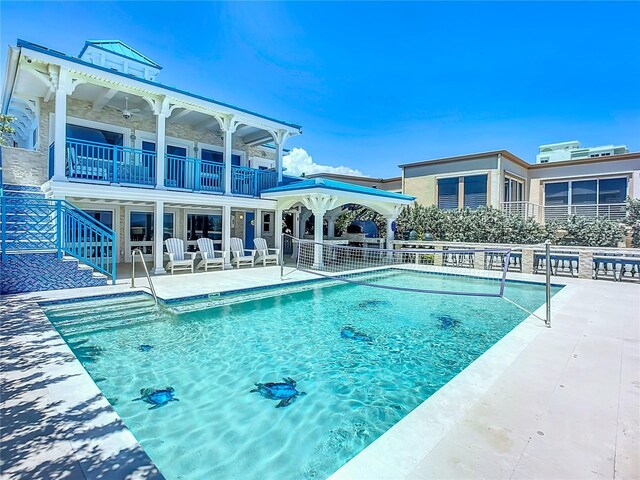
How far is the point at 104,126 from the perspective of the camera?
12.7 meters

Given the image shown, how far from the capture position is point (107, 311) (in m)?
7.40

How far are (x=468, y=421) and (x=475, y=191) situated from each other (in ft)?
61.1

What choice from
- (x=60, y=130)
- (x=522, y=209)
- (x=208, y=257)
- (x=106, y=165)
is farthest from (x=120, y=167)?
(x=522, y=209)

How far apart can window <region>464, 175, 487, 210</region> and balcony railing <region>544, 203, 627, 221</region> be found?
4237mm

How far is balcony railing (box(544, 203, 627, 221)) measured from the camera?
58.2ft

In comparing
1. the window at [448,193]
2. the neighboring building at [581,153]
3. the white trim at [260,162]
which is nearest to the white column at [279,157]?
the white trim at [260,162]

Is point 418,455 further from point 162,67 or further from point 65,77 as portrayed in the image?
point 162,67

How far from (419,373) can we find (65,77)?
12.1m

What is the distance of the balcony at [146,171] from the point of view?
34.9 feet

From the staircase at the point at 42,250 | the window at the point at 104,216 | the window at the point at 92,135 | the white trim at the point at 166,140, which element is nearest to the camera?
the staircase at the point at 42,250

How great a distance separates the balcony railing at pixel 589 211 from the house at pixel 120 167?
386 inches

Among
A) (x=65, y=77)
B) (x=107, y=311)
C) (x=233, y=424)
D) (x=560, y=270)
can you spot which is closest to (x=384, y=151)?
(x=560, y=270)

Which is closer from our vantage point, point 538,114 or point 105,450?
point 105,450

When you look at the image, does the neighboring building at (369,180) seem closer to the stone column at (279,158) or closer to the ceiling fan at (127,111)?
the stone column at (279,158)
